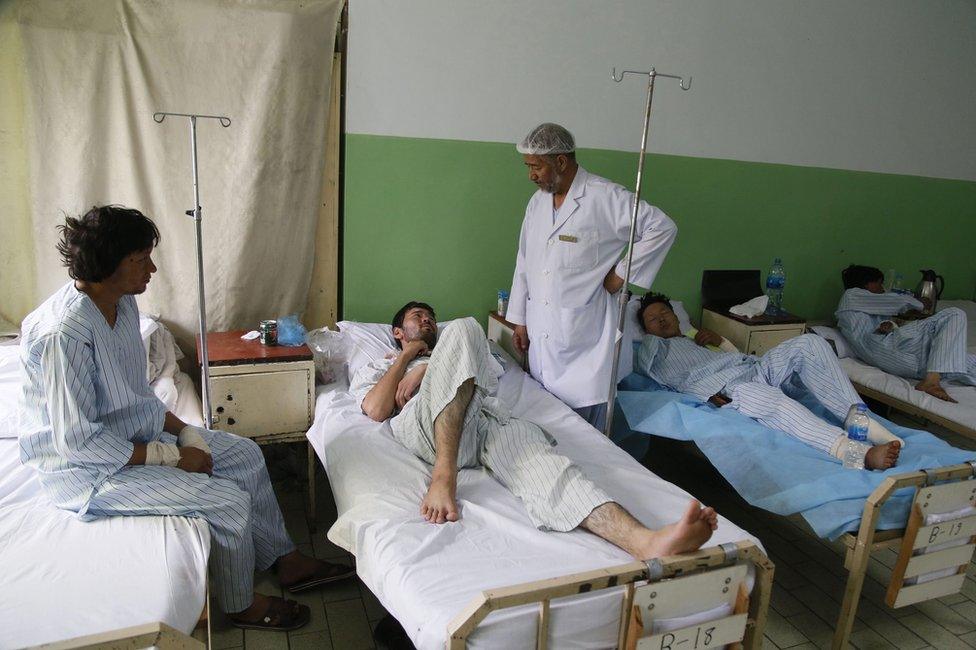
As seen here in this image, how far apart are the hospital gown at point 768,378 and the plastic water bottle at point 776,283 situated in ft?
3.32

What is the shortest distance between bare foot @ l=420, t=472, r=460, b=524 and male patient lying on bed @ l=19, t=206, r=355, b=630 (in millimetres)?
562

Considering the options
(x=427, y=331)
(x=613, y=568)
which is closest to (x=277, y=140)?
(x=427, y=331)

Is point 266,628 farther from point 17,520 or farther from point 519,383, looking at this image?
point 519,383

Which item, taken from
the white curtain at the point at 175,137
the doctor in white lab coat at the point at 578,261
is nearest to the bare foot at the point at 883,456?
the doctor in white lab coat at the point at 578,261

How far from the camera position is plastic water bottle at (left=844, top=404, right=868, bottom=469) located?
2.49m

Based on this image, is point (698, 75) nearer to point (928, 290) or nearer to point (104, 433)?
point (928, 290)

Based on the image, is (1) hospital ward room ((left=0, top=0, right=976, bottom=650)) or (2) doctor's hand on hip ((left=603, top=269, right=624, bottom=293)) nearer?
(1) hospital ward room ((left=0, top=0, right=976, bottom=650))

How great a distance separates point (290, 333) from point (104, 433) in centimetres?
107

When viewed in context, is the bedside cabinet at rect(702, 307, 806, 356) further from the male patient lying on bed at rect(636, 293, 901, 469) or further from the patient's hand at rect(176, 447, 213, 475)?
the patient's hand at rect(176, 447, 213, 475)

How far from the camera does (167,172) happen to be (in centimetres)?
288

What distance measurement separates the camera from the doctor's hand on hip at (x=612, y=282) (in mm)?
2869

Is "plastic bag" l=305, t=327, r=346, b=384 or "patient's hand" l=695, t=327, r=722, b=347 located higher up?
"patient's hand" l=695, t=327, r=722, b=347

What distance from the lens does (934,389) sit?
11.2 ft

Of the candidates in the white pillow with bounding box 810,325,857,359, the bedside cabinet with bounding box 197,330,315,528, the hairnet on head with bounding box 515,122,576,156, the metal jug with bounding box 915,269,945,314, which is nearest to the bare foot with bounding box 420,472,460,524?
the bedside cabinet with bounding box 197,330,315,528
